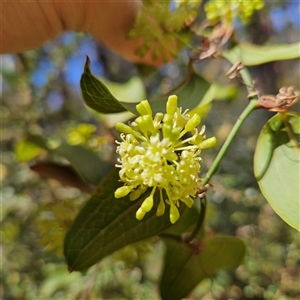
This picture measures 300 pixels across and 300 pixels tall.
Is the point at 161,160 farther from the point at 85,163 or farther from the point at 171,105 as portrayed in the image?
the point at 85,163

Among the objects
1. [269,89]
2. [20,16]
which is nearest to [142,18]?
[20,16]

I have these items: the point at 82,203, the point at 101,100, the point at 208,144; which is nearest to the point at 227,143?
the point at 208,144

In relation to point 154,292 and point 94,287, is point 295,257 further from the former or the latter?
point 94,287

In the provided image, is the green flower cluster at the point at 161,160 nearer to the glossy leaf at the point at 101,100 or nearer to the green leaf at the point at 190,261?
the glossy leaf at the point at 101,100

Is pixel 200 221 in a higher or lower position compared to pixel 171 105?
lower

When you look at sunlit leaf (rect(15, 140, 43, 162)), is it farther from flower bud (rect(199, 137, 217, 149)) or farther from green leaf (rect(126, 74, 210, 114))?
flower bud (rect(199, 137, 217, 149))

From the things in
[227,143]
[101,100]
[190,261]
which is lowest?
[190,261]
